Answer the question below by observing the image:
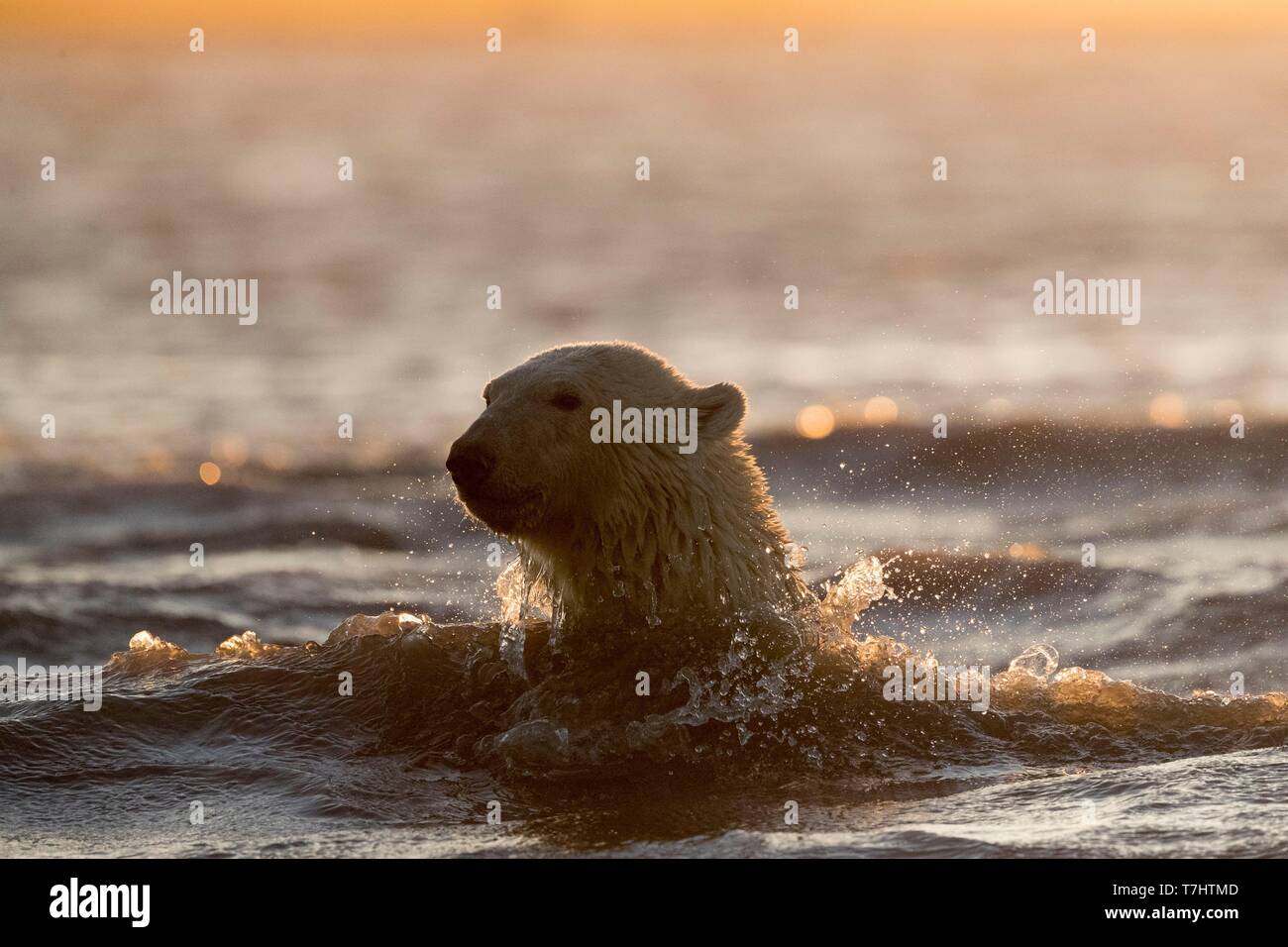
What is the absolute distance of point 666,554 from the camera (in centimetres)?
757

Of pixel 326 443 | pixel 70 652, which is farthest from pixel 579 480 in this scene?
pixel 326 443

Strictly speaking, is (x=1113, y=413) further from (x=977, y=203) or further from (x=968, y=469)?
(x=977, y=203)

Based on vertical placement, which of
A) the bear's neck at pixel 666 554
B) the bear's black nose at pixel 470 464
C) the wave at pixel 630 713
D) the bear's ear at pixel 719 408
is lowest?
the wave at pixel 630 713

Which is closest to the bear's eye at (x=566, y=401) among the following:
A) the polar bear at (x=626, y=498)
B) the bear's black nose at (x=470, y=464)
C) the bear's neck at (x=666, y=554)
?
the polar bear at (x=626, y=498)

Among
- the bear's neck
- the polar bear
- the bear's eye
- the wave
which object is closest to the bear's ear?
the polar bear

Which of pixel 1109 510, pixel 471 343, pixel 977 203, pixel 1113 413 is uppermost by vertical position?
pixel 977 203

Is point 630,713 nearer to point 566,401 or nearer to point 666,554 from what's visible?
point 666,554

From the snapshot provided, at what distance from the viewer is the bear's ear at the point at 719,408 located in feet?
25.4

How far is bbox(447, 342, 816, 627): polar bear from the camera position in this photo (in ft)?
24.4

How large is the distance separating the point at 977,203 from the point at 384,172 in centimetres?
1031

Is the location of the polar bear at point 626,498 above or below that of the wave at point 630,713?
above

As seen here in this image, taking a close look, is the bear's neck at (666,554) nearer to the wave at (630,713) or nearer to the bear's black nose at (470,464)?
the wave at (630,713)

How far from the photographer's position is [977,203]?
2680cm

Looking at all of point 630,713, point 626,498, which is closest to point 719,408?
point 626,498
